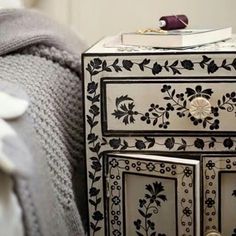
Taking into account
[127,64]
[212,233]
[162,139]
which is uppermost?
[127,64]

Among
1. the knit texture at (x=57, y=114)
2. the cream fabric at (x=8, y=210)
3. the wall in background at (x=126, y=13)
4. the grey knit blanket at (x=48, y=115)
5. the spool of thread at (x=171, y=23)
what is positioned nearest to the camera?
the cream fabric at (x=8, y=210)

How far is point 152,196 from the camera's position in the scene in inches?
37.8

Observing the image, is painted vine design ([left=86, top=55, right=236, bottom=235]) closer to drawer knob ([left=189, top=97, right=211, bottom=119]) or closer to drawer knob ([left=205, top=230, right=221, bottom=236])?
drawer knob ([left=189, top=97, right=211, bottom=119])

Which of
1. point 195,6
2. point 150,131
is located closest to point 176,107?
point 150,131

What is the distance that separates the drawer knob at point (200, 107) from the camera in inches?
36.1

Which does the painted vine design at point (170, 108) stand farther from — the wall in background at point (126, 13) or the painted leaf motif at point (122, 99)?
the wall in background at point (126, 13)

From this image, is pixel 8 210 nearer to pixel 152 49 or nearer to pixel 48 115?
pixel 48 115

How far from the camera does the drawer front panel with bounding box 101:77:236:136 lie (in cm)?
92

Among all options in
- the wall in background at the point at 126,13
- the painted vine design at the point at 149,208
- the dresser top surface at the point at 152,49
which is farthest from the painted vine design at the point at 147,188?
the wall in background at the point at 126,13

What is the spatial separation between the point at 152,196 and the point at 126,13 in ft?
2.34

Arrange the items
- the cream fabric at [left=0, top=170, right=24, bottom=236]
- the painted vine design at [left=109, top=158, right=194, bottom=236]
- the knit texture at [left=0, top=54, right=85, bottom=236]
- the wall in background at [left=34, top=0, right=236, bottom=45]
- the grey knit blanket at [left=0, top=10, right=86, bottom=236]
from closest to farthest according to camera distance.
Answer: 1. the cream fabric at [left=0, top=170, right=24, bottom=236]
2. the grey knit blanket at [left=0, top=10, right=86, bottom=236]
3. the knit texture at [left=0, top=54, right=85, bottom=236]
4. the painted vine design at [left=109, top=158, right=194, bottom=236]
5. the wall in background at [left=34, top=0, right=236, bottom=45]

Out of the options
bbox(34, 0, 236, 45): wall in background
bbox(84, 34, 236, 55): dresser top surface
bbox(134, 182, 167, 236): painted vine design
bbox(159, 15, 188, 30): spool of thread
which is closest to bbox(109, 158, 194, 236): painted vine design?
bbox(134, 182, 167, 236): painted vine design

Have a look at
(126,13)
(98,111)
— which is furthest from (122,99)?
(126,13)

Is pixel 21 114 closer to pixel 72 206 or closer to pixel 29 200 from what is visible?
pixel 29 200
